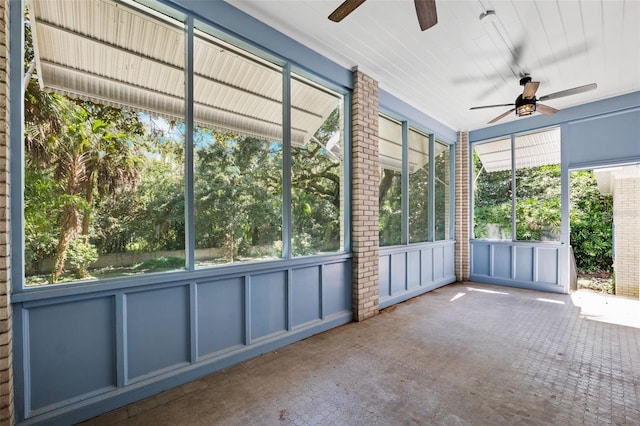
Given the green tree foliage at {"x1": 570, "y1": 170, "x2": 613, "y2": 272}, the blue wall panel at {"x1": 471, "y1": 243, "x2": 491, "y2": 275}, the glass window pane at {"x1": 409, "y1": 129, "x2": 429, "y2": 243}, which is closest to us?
the glass window pane at {"x1": 409, "y1": 129, "x2": 429, "y2": 243}

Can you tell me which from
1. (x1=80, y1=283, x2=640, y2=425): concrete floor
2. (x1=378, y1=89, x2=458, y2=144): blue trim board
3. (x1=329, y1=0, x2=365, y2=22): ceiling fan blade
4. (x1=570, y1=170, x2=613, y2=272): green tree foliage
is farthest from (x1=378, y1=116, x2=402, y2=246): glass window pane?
(x1=570, y1=170, x2=613, y2=272): green tree foliage

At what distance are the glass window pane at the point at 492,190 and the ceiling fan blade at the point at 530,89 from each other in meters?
2.29

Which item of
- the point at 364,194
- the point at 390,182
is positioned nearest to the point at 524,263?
the point at 390,182

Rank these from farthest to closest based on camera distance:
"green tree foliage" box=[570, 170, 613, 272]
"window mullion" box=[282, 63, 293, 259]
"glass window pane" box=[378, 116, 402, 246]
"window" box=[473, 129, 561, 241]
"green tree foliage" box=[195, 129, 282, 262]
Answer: "green tree foliage" box=[570, 170, 613, 272] < "window" box=[473, 129, 561, 241] < "glass window pane" box=[378, 116, 402, 246] < "window mullion" box=[282, 63, 293, 259] < "green tree foliage" box=[195, 129, 282, 262]

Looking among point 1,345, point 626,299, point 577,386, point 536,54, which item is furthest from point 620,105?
point 1,345

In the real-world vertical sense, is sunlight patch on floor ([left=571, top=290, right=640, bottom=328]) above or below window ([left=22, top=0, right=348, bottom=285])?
below

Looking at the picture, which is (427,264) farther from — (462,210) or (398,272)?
(462,210)

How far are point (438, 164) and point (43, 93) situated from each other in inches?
224

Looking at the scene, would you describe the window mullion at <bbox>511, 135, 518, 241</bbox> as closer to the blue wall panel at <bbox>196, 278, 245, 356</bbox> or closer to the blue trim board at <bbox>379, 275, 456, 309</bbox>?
the blue trim board at <bbox>379, 275, 456, 309</bbox>

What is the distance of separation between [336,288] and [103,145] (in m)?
2.73

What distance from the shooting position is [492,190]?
19.9 feet

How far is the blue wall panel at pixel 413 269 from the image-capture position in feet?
16.2

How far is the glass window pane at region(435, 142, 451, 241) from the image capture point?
5.82 m

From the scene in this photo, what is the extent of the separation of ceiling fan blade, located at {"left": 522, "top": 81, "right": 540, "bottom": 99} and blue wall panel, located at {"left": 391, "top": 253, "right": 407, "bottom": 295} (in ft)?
9.00
